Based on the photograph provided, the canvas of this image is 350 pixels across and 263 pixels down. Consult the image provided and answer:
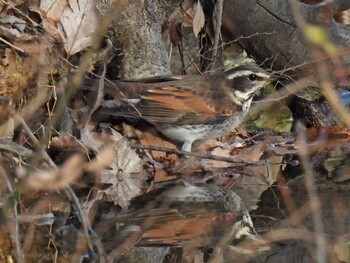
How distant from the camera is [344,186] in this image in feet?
22.2

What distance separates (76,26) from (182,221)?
2.63 metres

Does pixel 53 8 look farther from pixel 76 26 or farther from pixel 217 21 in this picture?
pixel 217 21

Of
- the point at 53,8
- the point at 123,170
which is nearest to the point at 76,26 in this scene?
the point at 53,8

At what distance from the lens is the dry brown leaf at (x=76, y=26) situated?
762 centimetres

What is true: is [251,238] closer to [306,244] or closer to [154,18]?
[306,244]

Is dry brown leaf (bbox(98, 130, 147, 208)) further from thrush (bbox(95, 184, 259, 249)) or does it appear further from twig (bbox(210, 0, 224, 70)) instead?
twig (bbox(210, 0, 224, 70))

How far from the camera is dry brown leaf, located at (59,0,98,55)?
762 cm

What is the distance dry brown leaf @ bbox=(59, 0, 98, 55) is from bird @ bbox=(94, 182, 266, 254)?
5.50 ft

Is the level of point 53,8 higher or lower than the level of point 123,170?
higher

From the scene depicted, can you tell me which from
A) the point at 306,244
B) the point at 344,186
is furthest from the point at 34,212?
the point at 344,186

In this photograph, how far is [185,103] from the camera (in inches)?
304

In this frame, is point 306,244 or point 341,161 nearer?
point 306,244

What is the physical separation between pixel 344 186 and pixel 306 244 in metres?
1.90

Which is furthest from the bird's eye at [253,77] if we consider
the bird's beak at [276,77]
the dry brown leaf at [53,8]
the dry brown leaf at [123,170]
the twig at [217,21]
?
the dry brown leaf at [53,8]
